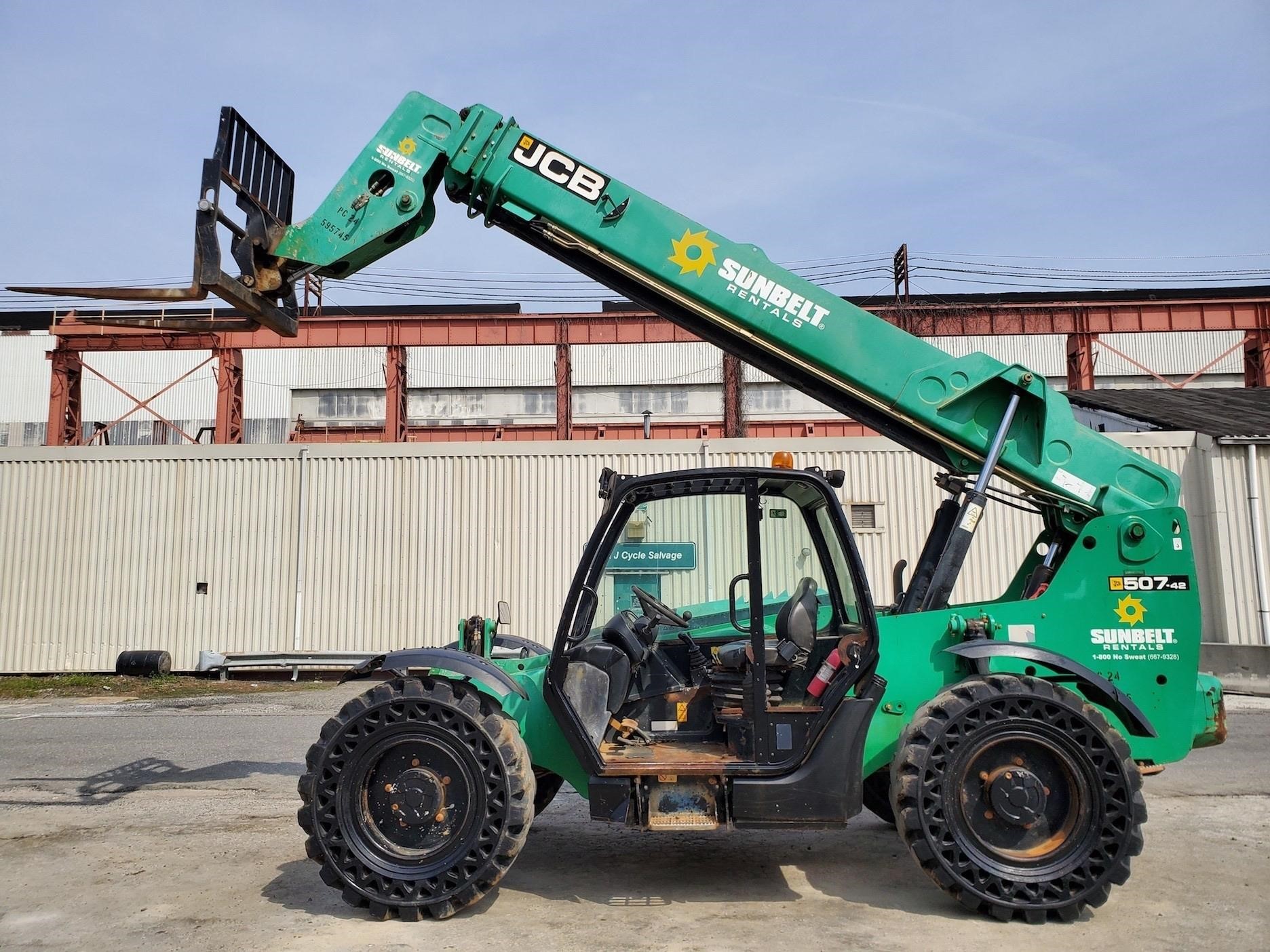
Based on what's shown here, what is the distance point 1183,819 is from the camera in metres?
6.42

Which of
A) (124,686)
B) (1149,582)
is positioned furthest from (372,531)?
(1149,582)

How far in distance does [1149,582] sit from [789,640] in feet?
6.30

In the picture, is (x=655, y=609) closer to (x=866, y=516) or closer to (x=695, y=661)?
(x=695, y=661)

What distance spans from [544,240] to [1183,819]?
5.70 meters

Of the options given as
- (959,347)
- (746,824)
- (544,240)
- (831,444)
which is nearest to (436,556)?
(831,444)

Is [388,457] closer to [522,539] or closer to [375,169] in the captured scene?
[522,539]

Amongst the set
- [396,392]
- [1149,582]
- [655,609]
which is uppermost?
[396,392]

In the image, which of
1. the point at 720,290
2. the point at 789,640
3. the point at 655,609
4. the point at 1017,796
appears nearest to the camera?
the point at 1017,796

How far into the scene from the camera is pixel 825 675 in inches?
191

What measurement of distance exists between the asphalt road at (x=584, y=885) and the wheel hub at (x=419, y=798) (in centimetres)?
49

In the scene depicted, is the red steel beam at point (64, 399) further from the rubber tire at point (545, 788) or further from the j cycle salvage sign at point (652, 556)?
the j cycle salvage sign at point (652, 556)

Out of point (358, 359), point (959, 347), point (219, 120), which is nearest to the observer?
point (219, 120)

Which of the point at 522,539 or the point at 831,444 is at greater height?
the point at 831,444

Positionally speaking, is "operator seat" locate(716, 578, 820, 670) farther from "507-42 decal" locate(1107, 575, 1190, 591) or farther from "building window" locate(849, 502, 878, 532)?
"building window" locate(849, 502, 878, 532)
